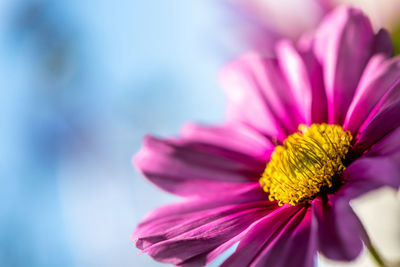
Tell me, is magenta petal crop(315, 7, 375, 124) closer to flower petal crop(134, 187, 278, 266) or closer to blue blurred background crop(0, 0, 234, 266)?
flower petal crop(134, 187, 278, 266)

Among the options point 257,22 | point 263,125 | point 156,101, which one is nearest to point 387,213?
point 263,125

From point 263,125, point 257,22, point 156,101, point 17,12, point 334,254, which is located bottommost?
point 334,254

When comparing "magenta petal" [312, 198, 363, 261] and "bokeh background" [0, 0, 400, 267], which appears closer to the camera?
"magenta petal" [312, 198, 363, 261]

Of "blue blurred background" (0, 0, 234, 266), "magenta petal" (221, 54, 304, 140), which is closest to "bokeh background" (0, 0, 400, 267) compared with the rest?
"blue blurred background" (0, 0, 234, 266)

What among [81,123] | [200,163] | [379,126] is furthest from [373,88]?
[81,123]

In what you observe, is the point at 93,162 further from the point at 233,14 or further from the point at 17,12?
the point at 233,14

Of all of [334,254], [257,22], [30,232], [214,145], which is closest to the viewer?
A: [334,254]

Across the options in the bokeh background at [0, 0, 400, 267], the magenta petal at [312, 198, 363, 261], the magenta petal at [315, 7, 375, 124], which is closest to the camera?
the magenta petal at [312, 198, 363, 261]

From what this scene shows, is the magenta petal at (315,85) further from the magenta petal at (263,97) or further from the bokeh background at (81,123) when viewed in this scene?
the bokeh background at (81,123)
